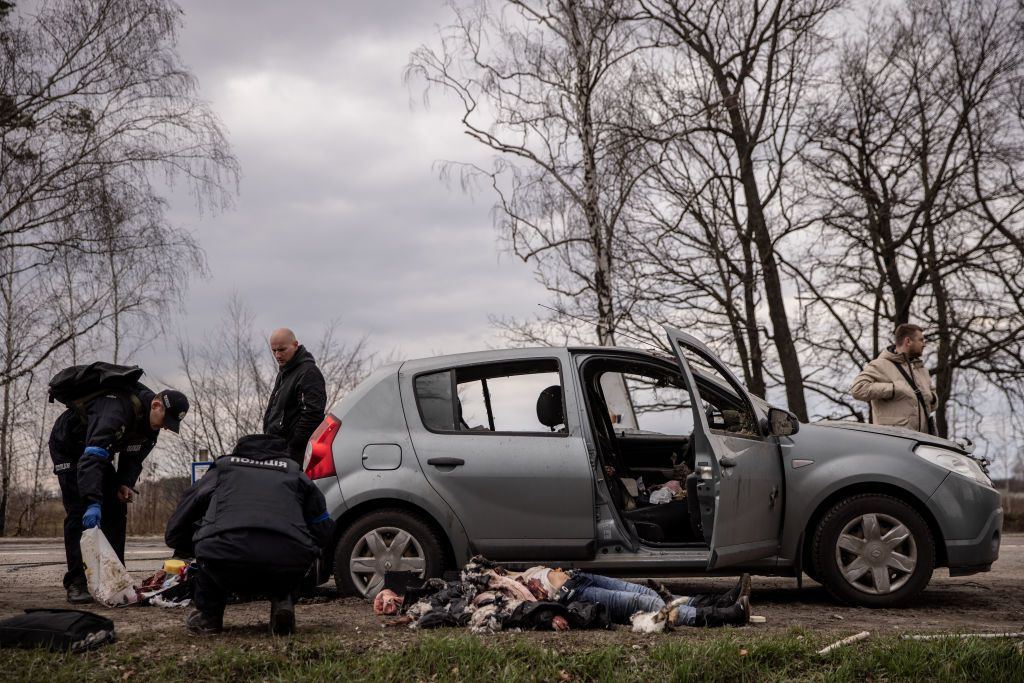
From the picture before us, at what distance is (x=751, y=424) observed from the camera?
276 inches

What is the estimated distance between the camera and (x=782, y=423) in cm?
680

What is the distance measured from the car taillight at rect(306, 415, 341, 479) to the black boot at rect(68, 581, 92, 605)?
1.81 metres

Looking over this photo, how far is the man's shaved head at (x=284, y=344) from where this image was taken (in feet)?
27.0

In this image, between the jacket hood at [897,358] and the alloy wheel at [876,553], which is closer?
the alloy wheel at [876,553]

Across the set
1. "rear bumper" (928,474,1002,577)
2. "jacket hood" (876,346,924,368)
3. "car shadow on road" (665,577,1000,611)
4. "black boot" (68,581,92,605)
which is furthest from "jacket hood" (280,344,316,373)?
"jacket hood" (876,346,924,368)

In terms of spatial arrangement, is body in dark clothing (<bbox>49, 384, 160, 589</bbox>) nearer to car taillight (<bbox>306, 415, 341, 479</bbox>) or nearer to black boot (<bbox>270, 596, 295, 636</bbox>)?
car taillight (<bbox>306, 415, 341, 479</bbox>)

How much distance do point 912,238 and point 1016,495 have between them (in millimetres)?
6531

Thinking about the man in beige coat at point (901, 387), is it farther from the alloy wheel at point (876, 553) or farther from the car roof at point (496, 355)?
the car roof at point (496, 355)

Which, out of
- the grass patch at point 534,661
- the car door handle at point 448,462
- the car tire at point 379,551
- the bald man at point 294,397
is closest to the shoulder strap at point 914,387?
the grass patch at point 534,661

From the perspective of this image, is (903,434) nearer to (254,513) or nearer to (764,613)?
(764,613)

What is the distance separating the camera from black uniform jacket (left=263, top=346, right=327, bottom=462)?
7.98 m

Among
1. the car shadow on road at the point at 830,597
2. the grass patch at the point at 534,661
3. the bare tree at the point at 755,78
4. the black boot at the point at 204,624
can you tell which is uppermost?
the bare tree at the point at 755,78

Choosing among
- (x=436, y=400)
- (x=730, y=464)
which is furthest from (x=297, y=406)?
(x=730, y=464)

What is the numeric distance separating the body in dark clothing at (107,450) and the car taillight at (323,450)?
1309 millimetres
